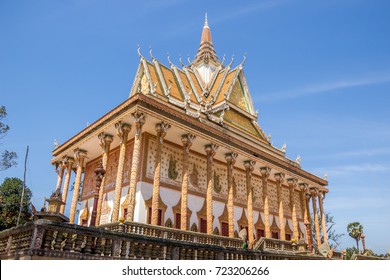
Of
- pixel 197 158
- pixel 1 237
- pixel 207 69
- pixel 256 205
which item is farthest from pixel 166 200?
pixel 207 69

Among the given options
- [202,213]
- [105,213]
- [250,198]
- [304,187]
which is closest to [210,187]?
[202,213]

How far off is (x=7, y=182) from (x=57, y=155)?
12556mm

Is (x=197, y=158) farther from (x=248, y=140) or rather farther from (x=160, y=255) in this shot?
(x=160, y=255)

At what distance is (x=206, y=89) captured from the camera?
31547 millimetres

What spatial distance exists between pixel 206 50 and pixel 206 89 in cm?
1034

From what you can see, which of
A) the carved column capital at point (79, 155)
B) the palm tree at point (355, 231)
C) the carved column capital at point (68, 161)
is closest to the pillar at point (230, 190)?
the carved column capital at point (79, 155)

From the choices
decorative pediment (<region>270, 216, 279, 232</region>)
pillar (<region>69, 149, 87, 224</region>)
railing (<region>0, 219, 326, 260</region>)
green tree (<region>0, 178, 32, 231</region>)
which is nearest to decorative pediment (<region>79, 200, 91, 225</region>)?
pillar (<region>69, 149, 87, 224</region>)

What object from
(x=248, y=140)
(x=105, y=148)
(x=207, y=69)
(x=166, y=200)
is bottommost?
(x=166, y=200)

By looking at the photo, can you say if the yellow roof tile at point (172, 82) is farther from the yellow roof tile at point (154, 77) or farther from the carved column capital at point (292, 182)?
the carved column capital at point (292, 182)

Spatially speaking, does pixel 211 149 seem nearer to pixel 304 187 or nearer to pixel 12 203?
pixel 304 187

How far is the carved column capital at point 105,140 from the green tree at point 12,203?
15.9m

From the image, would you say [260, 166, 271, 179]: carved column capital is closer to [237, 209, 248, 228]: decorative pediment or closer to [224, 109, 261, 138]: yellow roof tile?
[237, 209, 248, 228]: decorative pediment

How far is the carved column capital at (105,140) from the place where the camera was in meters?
20.1
